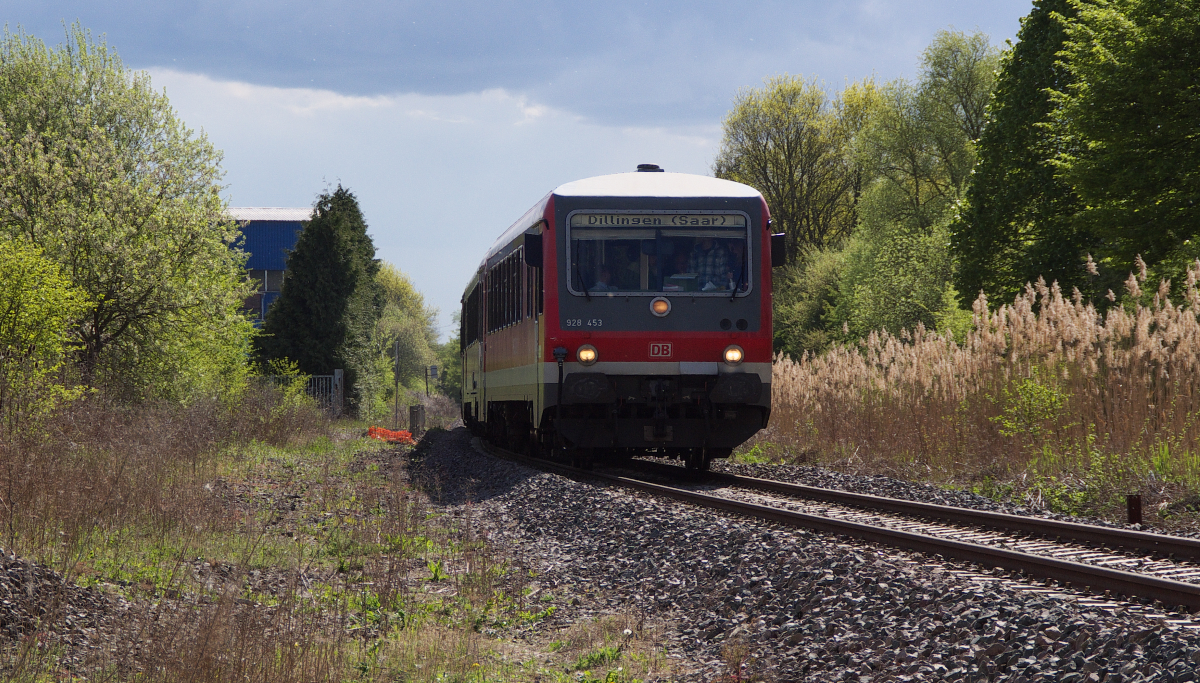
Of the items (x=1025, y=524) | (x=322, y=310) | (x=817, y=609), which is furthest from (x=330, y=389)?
(x=817, y=609)

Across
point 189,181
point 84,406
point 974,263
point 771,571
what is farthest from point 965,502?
point 189,181

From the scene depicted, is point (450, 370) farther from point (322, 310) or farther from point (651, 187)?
point (651, 187)

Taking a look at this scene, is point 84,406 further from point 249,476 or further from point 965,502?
point 965,502

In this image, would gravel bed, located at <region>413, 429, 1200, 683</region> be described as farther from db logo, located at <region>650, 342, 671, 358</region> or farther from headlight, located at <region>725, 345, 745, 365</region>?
headlight, located at <region>725, 345, 745, 365</region>

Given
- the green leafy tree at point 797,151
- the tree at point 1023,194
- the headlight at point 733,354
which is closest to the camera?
the headlight at point 733,354

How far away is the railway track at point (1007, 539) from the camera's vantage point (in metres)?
5.63

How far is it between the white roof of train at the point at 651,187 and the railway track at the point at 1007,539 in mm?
3433

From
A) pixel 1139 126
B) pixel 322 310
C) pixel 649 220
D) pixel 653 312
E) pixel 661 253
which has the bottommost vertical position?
pixel 653 312

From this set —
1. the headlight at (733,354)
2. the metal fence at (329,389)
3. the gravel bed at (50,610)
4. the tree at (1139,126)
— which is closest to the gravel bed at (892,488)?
the headlight at (733,354)

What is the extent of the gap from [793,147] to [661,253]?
3843cm

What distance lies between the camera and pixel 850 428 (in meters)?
14.6

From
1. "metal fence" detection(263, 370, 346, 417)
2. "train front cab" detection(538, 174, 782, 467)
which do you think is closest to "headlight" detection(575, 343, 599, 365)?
"train front cab" detection(538, 174, 782, 467)

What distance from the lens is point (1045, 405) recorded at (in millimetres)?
10992

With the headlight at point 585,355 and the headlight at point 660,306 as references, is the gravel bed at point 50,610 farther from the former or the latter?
the headlight at point 660,306
